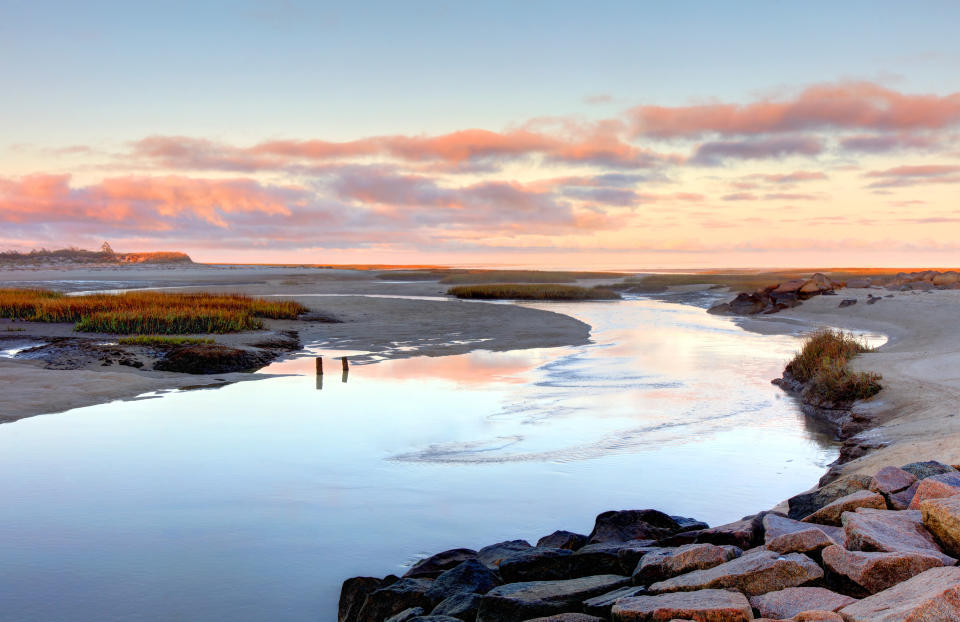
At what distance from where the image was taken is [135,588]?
748 centimetres

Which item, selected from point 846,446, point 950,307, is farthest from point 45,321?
point 950,307

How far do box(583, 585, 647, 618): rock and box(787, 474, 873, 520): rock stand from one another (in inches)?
109

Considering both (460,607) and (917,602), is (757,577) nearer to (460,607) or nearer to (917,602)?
(917,602)

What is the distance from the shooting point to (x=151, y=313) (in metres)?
30.9

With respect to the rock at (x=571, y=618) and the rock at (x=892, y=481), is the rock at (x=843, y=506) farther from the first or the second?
the rock at (x=571, y=618)

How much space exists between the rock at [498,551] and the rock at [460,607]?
3.36ft

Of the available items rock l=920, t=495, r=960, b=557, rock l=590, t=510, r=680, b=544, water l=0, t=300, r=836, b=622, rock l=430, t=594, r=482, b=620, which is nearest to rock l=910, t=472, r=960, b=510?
rock l=920, t=495, r=960, b=557

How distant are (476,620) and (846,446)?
29.4ft

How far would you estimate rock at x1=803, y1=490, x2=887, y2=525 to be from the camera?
688 centimetres

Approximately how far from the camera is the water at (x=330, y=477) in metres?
7.79

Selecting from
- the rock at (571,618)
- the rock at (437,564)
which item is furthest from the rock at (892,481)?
the rock at (437,564)

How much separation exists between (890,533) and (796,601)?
4.58ft

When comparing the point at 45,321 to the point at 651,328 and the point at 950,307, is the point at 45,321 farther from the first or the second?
the point at 950,307

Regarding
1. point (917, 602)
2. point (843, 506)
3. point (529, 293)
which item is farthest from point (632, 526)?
point (529, 293)
